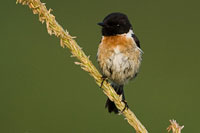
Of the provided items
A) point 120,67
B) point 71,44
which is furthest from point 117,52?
point 71,44

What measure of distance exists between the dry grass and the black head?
1.80 meters

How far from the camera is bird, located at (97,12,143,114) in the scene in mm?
3812

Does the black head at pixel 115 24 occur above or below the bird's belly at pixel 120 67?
above

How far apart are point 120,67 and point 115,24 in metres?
0.45

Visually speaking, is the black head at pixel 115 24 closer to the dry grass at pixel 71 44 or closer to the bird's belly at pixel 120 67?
the bird's belly at pixel 120 67

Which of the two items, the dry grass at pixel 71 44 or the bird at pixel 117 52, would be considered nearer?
the dry grass at pixel 71 44

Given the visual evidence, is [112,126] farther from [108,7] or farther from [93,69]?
[108,7]

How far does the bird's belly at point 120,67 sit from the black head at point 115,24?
315 mm

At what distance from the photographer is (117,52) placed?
12.5 ft

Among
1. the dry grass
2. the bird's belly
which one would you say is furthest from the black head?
the dry grass

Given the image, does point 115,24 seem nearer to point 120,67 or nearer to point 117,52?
point 117,52

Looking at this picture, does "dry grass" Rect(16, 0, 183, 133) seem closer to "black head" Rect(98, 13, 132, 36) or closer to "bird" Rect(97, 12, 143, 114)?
"bird" Rect(97, 12, 143, 114)

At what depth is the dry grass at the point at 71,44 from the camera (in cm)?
185

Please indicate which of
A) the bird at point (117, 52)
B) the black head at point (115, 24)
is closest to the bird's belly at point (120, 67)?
the bird at point (117, 52)
